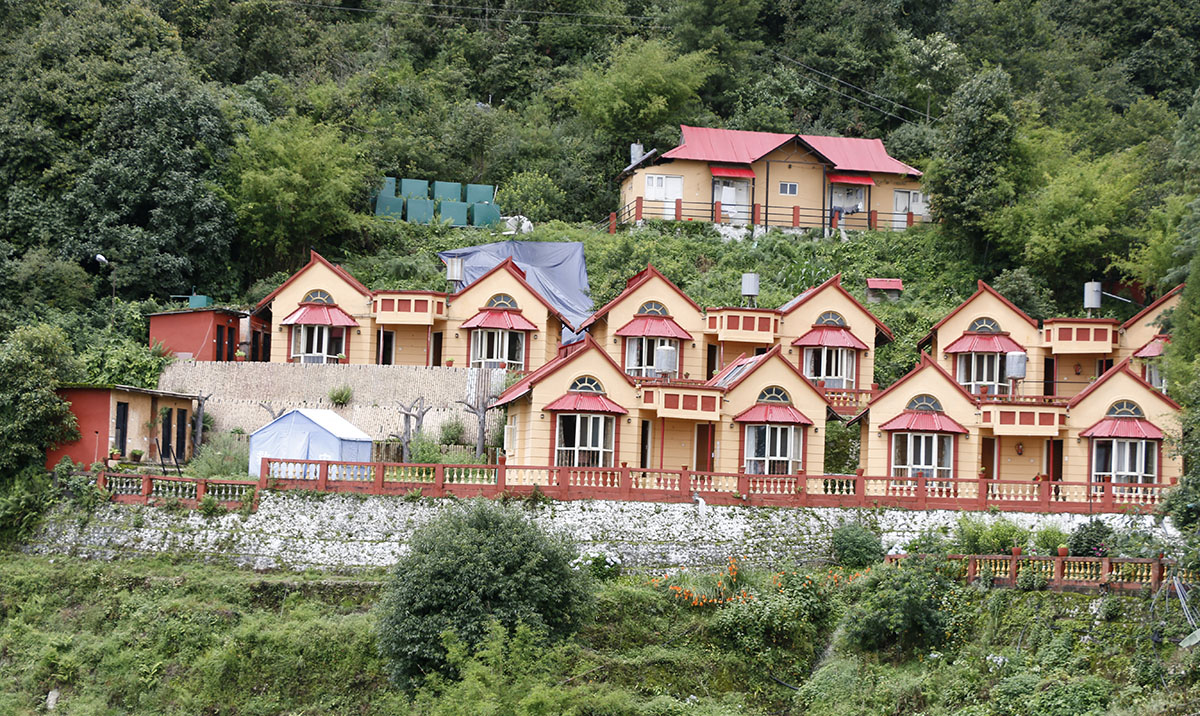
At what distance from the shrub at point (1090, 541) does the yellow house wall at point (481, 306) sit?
Result: 20187 millimetres

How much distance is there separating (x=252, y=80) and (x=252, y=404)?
22695 millimetres

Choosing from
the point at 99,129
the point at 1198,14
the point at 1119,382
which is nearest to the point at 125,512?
the point at 99,129

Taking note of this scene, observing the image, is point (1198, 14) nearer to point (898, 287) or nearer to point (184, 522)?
point (898, 287)

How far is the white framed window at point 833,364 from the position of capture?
46.3 m

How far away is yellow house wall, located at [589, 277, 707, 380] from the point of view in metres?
46.3

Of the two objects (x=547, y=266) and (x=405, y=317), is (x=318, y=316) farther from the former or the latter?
(x=547, y=266)

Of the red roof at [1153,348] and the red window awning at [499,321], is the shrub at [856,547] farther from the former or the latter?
the red window awning at [499,321]

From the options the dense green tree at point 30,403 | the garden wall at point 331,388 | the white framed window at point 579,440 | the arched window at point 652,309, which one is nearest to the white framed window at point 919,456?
the white framed window at point 579,440

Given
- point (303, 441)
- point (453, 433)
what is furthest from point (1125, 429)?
point (303, 441)

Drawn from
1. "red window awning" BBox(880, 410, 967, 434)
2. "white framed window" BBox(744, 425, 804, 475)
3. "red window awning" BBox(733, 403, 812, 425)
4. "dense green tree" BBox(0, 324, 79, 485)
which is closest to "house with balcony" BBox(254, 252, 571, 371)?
"red window awning" BBox(733, 403, 812, 425)

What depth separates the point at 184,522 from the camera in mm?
35344

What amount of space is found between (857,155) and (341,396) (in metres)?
28.2

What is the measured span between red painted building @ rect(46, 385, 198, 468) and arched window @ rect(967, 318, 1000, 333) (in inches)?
989

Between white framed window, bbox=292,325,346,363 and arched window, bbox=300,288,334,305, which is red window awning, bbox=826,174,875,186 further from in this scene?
white framed window, bbox=292,325,346,363
